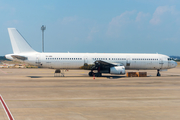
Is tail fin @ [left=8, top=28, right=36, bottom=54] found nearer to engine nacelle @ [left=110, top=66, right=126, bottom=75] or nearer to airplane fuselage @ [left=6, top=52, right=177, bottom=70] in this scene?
airplane fuselage @ [left=6, top=52, right=177, bottom=70]

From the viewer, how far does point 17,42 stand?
3422 cm

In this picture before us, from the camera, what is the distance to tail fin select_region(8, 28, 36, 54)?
3394 cm

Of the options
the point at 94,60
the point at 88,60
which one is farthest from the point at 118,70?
the point at 88,60

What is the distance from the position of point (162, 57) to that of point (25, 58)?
2376 centimetres

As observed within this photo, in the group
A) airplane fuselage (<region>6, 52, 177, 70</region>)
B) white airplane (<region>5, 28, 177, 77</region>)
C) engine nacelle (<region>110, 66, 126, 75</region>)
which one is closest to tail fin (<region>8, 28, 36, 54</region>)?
white airplane (<region>5, 28, 177, 77</region>)

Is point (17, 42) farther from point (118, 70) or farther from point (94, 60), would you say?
point (118, 70)

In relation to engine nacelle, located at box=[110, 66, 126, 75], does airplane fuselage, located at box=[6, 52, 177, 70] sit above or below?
above

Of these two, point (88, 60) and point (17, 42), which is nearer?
point (17, 42)

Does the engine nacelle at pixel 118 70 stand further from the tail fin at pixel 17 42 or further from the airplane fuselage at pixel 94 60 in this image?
the tail fin at pixel 17 42

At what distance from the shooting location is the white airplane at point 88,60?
33875mm

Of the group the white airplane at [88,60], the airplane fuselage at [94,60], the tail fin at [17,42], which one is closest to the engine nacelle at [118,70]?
the white airplane at [88,60]

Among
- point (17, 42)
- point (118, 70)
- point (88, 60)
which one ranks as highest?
point (17, 42)

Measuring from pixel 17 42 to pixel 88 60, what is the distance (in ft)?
39.4

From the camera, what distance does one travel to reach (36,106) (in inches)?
510
